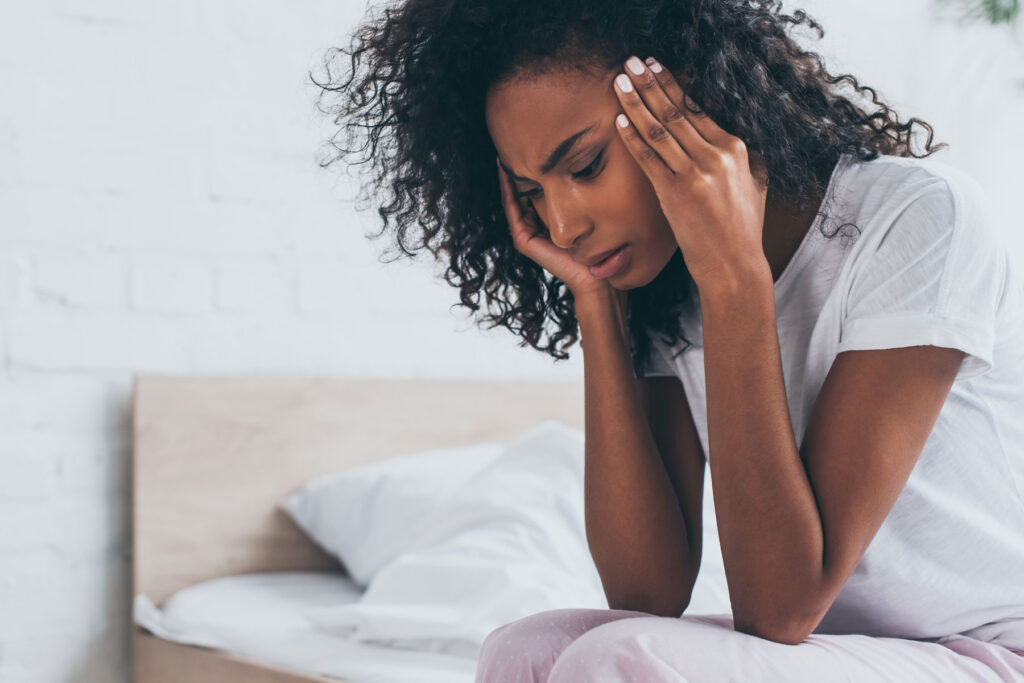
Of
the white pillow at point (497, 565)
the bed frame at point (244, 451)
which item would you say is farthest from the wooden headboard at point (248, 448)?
the white pillow at point (497, 565)

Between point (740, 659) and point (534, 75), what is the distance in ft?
1.60

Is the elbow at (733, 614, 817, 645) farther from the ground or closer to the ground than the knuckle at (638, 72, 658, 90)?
closer to the ground

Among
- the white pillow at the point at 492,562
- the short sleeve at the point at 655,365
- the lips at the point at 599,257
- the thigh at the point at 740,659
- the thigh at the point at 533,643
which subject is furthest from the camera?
the white pillow at the point at 492,562

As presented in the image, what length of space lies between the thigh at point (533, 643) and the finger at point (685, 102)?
15.3 inches

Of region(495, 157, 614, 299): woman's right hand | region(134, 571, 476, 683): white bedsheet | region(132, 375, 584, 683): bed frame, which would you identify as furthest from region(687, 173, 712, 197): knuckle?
region(132, 375, 584, 683): bed frame

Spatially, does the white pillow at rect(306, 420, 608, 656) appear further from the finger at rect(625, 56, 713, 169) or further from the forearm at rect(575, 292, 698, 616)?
the finger at rect(625, 56, 713, 169)

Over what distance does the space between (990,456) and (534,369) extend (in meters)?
1.28

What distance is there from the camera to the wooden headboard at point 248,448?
5.42 feet

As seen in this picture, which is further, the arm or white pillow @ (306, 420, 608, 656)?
white pillow @ (306, 420, 608, 656)

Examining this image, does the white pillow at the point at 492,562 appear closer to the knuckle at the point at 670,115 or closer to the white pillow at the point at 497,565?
the white pillow at the point at 497,565

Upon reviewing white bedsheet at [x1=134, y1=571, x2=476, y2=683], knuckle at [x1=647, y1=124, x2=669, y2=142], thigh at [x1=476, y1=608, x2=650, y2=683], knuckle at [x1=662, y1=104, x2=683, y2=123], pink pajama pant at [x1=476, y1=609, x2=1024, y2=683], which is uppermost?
knuckle at [x1=662, y1=104, x2=683, y2=123]

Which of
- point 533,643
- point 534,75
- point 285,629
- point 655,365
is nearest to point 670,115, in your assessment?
point 534,75

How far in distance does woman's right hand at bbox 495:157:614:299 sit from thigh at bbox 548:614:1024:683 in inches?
13.8

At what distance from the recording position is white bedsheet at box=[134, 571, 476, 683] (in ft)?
3.78
